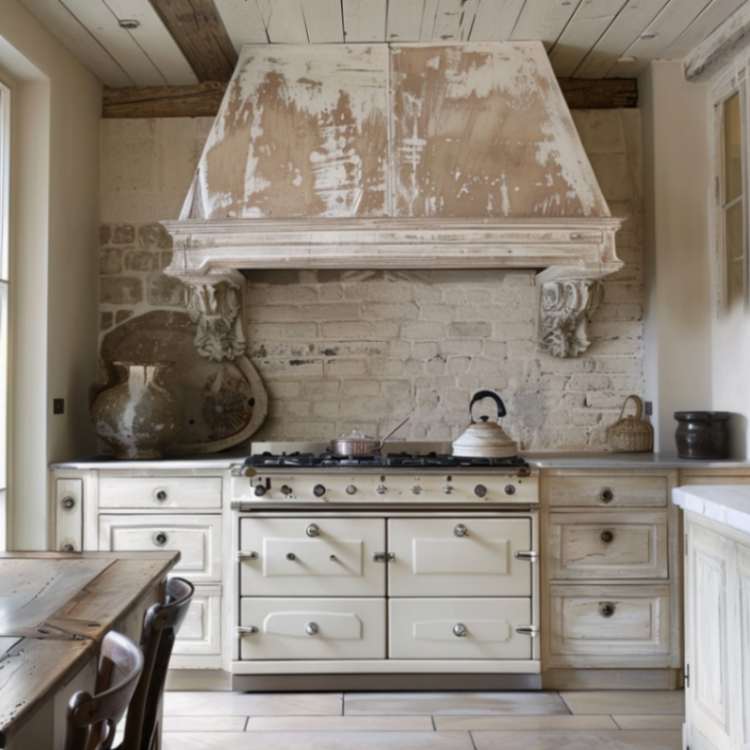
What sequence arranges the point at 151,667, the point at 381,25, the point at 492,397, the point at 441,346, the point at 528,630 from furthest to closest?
the point at 441,346, the point at 492,397, the point at 381,25, the point at 528,630, the point at 151,667

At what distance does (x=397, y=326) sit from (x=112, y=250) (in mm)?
1583

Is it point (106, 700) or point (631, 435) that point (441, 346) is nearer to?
point (631, 435)

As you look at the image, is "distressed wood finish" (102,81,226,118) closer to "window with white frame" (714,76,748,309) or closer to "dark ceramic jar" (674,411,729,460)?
"window with white frame" (714,76,748,309)

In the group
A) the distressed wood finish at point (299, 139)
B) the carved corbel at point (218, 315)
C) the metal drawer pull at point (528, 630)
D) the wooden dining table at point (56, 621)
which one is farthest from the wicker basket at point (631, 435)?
the wooden dining table at point (56, 621)

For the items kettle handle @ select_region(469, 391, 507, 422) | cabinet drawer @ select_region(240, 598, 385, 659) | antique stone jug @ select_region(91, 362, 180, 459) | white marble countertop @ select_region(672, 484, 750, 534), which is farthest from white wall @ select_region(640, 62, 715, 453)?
antique stone jug @ select_region(91, 362, 180, 459)

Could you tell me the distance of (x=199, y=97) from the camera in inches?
165

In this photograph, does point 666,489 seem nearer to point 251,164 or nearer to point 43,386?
point 251,164

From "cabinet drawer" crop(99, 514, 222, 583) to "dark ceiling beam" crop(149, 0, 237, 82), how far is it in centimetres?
222

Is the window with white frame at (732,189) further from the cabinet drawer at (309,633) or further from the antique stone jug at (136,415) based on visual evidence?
the antique stone jug at (136,415)

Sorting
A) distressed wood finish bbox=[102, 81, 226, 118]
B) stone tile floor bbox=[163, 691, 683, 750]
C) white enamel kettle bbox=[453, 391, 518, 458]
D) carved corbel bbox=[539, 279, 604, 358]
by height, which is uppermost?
distressed wood finish bbox=[102, 81, 226, 118]

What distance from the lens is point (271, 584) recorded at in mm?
3410

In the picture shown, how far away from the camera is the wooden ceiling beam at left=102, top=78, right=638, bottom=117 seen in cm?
417

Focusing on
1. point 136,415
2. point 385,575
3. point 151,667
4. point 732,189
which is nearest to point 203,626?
point 385,575

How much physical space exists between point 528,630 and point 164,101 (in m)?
3.23
